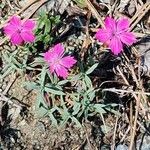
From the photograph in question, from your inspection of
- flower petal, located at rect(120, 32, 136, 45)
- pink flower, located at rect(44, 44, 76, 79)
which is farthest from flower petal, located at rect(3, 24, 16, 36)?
flower petal, located at rect(120, 32, 136, 45)

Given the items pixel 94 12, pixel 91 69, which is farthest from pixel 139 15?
pixel 91 69

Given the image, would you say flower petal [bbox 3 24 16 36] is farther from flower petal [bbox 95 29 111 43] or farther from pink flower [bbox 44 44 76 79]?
flower petal [bbox 95 29 111 43]

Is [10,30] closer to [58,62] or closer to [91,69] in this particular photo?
[58,62]

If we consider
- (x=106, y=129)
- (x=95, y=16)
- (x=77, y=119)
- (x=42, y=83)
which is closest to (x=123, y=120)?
(x=106, y=129)

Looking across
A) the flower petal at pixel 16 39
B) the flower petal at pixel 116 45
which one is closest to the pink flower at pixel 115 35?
the flower petal at pixel 116 45

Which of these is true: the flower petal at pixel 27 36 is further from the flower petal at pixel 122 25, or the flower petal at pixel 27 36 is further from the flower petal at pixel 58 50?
the flower petal at pixel 122 25

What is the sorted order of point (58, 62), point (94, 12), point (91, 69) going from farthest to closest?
point (94, 12), point (91, 69), point (58, 62)
